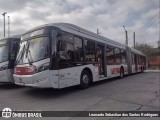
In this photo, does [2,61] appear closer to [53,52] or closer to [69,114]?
[53,52]

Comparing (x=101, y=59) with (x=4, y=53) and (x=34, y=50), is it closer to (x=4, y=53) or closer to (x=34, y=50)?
(x=34, y=50)

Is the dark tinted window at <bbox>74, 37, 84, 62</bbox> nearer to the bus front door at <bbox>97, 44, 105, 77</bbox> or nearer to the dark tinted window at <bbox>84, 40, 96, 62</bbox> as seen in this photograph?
the dark tinted window at <bbox>84, 40, 96, 62</bbox>

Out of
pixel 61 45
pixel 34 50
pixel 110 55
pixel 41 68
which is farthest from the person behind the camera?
pixel 110 55

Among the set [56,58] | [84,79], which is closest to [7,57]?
[56,58]

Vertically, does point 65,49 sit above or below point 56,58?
above

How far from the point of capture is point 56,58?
25.8ft

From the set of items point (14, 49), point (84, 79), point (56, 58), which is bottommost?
point (84, 79)

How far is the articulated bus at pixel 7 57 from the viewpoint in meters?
10.5

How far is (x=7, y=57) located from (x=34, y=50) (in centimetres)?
341

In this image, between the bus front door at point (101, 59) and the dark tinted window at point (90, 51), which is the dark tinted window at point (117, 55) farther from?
the dark tinted window at point (90, 51)

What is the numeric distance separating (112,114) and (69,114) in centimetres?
125

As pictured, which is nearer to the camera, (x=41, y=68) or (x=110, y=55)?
(x=41, y=68)

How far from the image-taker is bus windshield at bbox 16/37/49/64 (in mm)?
7812

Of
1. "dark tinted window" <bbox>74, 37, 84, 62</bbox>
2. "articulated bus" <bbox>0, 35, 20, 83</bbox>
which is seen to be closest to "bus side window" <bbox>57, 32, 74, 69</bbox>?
"dark tinted window" <bbox>74, 37, 84, 62</bbox>
